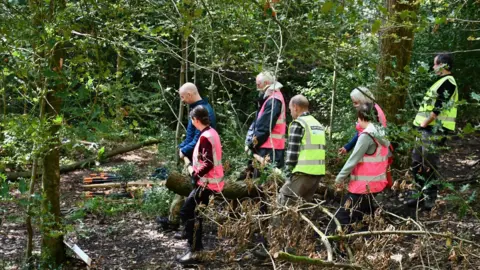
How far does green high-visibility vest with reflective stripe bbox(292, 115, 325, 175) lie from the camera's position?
535 cm

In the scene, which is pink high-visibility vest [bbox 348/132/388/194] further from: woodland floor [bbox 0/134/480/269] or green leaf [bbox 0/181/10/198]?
green leaf [bbox 0/181/10/198]

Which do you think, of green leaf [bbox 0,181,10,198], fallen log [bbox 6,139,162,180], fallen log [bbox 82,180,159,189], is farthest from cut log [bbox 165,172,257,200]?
green leaf [bbox 0,181,10,198]

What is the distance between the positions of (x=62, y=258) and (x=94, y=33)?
257 centimetres

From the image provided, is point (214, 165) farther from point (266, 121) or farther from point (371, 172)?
point (371, 172)

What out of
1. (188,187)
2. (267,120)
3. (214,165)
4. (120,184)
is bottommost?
(120,184)

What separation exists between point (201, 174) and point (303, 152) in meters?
1.09

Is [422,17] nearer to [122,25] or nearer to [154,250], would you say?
[122,25]

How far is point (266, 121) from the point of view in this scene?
6195mm

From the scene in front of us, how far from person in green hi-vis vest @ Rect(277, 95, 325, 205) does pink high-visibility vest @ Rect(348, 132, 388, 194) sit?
380 millimetres

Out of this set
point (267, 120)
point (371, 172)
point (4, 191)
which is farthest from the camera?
point (267, 120)

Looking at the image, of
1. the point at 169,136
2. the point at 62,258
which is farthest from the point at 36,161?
the point at 169,136

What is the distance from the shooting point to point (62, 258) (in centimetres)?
569

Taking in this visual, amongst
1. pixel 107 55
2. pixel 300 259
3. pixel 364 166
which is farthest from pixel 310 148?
pixel 300 259

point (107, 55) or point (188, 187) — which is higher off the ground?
point (107, 55)
